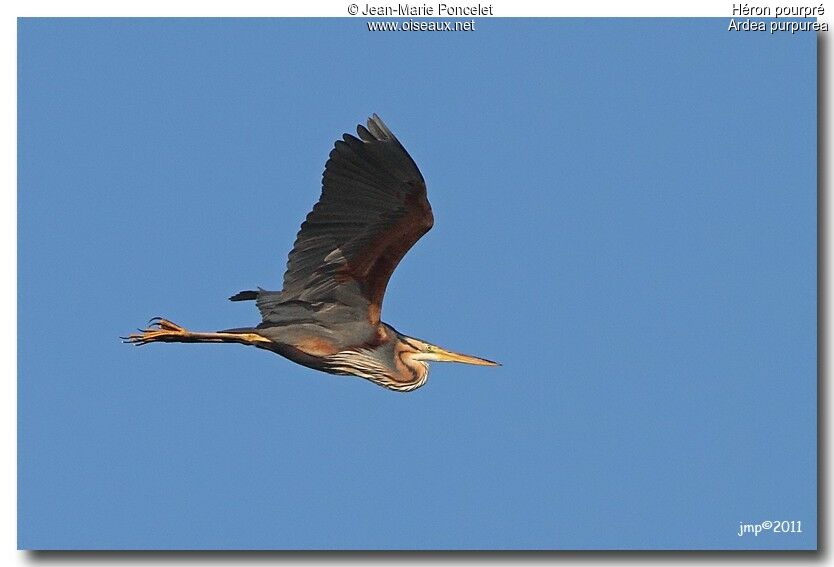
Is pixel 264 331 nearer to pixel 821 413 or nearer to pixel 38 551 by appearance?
pixel 38 551

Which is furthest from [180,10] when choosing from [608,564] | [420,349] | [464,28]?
[608,564]

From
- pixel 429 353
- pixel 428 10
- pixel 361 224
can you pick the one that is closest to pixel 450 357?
pixel 429 353

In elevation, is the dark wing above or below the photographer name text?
below

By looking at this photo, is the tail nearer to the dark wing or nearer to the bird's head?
the dark wing

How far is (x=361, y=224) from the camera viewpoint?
376 inches

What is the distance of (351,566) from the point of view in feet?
32.0

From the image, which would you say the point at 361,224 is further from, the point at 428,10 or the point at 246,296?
the point at 428,10

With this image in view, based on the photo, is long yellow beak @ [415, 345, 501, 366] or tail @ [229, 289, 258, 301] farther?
long yellow beak @ [415, 345, 501, 366]

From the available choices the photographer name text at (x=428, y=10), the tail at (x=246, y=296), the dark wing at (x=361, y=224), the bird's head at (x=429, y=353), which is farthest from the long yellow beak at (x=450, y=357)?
the photographer name text at (x=428, y=10)

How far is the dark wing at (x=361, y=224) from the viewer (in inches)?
361

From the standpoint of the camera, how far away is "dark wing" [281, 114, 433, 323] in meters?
9.18

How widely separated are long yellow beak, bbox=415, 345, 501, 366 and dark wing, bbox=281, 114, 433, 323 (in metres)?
0.79

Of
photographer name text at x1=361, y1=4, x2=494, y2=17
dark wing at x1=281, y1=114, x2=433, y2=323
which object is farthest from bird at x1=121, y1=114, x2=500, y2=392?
photographer name text at x1=361, y1=4, x2=494, y2=17

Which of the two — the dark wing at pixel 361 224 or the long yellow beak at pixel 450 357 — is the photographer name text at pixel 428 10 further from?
the long yellow beak at pixel 450 357
